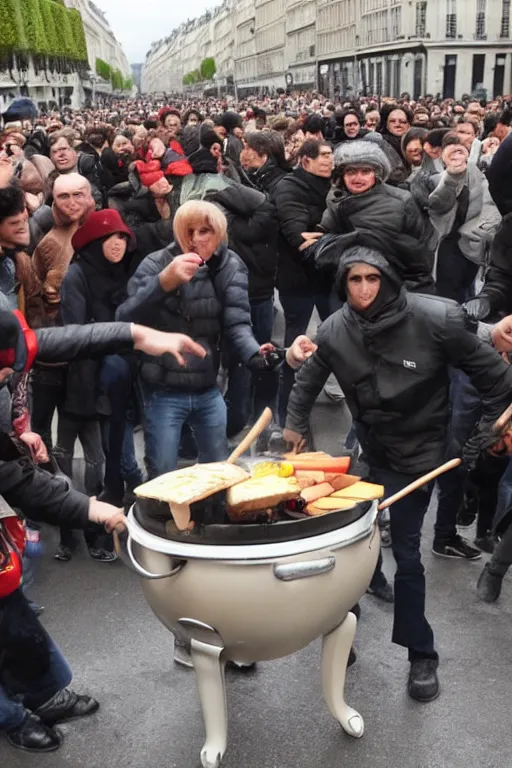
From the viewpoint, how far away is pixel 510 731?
11.1ft

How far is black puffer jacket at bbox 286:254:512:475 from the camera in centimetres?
341

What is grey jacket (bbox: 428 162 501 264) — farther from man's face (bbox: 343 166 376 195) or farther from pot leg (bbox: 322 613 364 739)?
pot leg (bbox: 322 613 364 739)

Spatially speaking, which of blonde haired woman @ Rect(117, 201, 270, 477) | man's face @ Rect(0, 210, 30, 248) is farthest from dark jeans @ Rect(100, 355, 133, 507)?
man's face @ Rect(0, 210, 30, 248)

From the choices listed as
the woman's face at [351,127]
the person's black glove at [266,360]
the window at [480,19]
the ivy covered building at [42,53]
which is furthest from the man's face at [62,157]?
the window at [480,19]

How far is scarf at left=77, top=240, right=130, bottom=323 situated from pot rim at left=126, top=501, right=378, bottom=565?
216 cm

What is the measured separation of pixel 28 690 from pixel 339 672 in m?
1.06

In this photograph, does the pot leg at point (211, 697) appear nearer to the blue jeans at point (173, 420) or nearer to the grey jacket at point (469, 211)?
the blue jeans at point (173, 420)

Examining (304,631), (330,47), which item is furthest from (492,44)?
Answer: (304,631)

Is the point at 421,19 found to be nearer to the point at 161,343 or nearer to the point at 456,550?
the point at 456,550

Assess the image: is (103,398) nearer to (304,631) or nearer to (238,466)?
(238,466)

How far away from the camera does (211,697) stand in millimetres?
3047

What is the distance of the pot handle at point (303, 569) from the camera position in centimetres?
273

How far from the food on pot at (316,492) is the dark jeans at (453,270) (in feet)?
13.7

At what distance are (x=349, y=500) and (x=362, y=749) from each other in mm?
1005
